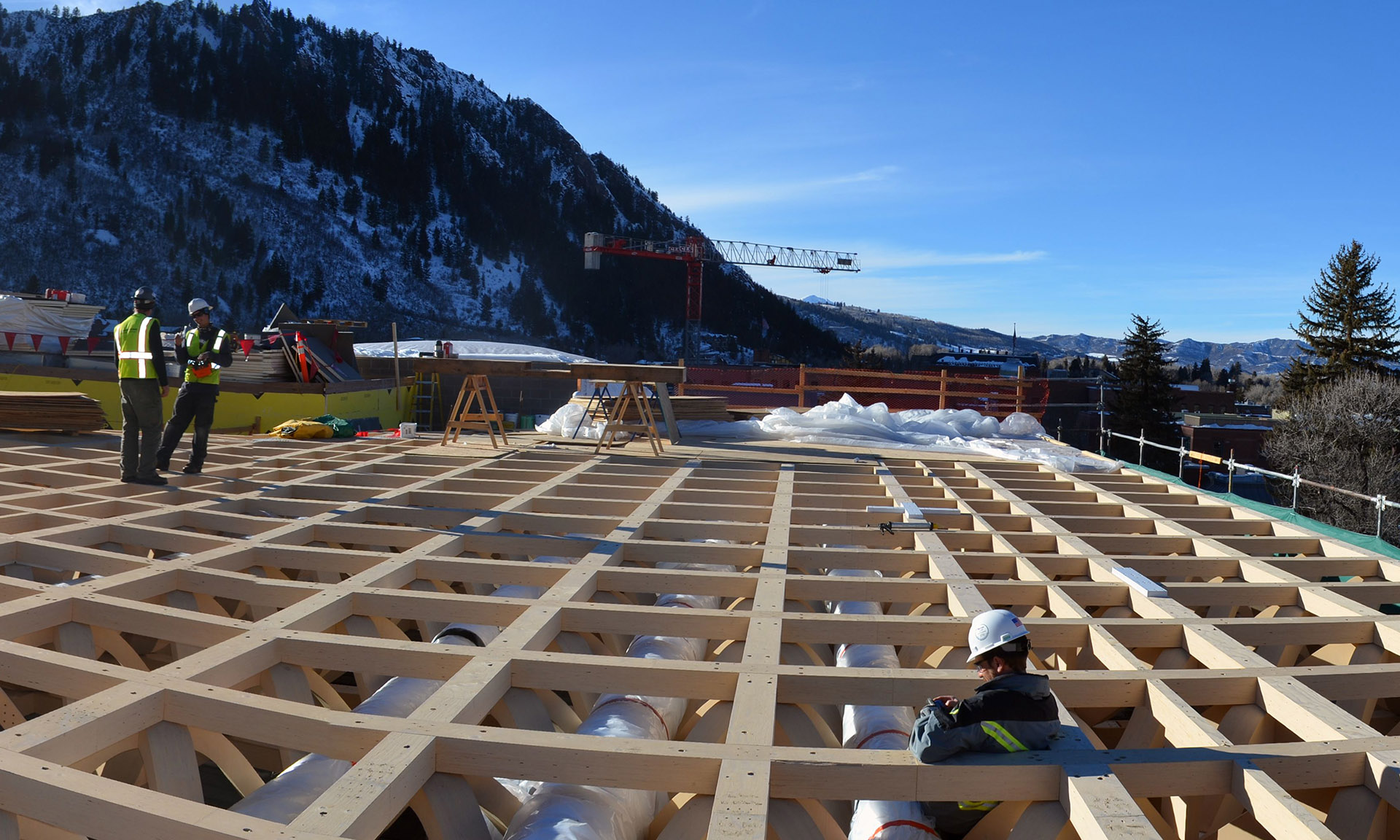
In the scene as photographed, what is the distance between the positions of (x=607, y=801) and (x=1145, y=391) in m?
52.3

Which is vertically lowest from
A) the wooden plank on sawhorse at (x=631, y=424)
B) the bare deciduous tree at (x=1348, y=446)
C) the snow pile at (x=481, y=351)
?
the bare deciduous tree at (x=1348, y=446)

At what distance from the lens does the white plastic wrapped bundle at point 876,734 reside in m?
2.68

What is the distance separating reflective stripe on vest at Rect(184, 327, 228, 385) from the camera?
7543mm

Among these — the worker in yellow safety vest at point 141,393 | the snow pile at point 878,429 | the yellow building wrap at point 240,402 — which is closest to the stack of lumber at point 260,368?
the yellow building wrap at point 240,402

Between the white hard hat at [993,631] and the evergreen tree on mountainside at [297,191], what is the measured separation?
94753 millimetres

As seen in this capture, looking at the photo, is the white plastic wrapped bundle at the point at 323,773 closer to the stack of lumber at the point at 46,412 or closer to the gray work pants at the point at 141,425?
the gray work pants at the point at 141,425

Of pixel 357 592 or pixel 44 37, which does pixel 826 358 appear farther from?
pixel 357 592

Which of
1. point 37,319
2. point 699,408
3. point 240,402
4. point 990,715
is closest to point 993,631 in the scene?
point 990,715

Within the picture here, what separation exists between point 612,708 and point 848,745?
976 mm

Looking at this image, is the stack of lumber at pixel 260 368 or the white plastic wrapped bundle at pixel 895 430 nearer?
the white plastic wrapped bundle at pixel 895 430

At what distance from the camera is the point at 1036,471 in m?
9.77

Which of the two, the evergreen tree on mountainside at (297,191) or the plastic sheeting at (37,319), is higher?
the evergreen tree on mountainside at (297,191)

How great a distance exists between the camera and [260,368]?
1516cm

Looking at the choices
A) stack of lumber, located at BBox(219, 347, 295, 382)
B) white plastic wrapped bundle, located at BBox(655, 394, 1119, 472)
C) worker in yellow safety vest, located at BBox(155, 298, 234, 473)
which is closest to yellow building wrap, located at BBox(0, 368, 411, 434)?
stack of lumber, located at BBox(219, 347, 295, 382)
